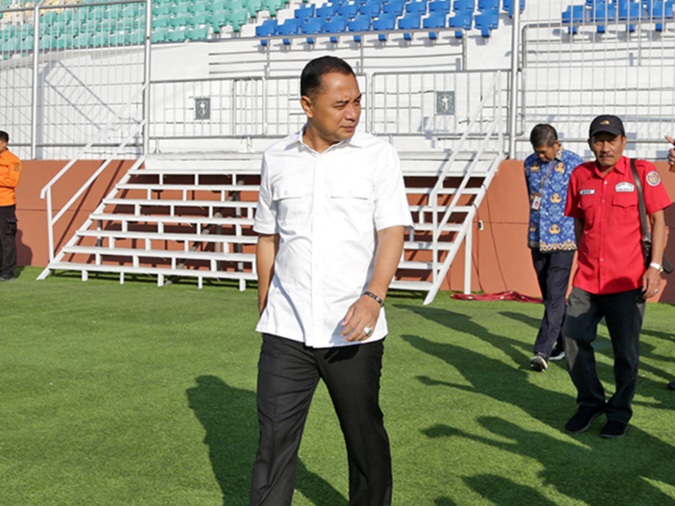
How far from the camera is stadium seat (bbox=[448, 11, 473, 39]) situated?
16922mm

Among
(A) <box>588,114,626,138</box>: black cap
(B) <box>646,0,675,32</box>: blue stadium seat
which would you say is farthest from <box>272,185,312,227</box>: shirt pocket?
(B) <box>646,0,675,32</box>: blue stadium seat

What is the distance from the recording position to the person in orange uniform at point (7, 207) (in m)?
13.6

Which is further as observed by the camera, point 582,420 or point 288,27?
point 288,27

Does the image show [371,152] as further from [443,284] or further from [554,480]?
[443,284]

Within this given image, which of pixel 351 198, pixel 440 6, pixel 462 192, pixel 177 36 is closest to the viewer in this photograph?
pixel 351 198

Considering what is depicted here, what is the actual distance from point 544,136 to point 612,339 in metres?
2.35

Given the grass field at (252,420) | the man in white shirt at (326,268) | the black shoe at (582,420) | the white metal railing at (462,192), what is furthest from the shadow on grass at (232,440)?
the white metal railing at (462,192)

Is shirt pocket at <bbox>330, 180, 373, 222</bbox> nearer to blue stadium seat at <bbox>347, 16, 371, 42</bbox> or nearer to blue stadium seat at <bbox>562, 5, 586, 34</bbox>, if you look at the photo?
blue stadium seat at <bbox>562, 5, 586, 34</bbox>

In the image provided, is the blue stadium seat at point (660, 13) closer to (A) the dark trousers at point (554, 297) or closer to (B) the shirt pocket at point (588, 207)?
(A) the dark trousers at point (554, 297)

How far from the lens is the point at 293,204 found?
377cm

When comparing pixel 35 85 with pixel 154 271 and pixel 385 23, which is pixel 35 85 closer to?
pixel 154 271

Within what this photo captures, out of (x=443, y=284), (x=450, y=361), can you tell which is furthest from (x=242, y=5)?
(x=450, y=361)

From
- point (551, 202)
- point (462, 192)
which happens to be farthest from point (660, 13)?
point (551, 202)

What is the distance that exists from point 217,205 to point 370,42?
17.4ft
